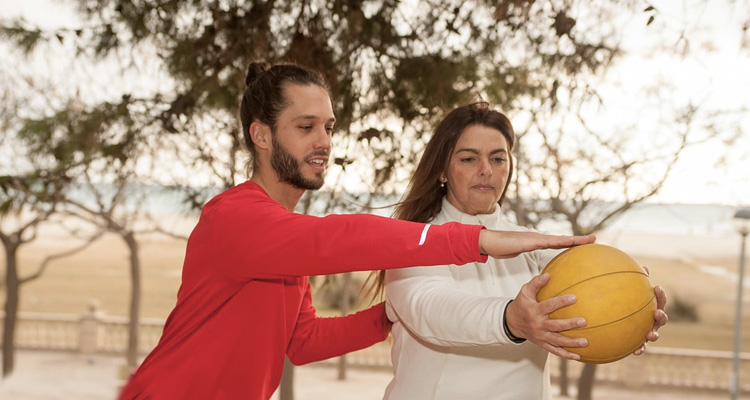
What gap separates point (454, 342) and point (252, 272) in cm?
46

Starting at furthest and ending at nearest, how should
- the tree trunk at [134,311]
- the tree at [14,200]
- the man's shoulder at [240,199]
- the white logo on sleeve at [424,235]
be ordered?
the tree trunk at [134,311] → the tree at [14,200] → the man's shoulder at [240,199] → the white logo on sleeve at [424,235]

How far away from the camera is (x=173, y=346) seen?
1.68 metres

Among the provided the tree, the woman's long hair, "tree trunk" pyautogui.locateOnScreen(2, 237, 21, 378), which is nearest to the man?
the woman's long hair

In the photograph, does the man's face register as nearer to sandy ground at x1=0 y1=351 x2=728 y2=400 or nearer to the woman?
the woman

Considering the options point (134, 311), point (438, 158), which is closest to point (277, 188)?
point (438, 158)

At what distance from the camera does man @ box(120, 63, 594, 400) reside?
1.33m

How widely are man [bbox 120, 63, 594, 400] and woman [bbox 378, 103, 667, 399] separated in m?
0.17

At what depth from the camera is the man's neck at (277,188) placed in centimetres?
179

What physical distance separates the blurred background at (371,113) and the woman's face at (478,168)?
312 millimetres

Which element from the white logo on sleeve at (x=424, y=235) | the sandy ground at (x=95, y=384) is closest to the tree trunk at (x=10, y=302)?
the sandy ground at (x=95, y=384)

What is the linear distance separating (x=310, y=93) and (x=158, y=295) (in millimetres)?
37521

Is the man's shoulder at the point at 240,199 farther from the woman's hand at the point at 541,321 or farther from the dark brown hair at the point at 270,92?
the woman's hand at the point at 541,321

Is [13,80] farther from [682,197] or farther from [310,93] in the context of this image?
[310,93]

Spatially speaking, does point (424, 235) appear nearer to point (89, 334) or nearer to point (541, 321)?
point (541, 321)
